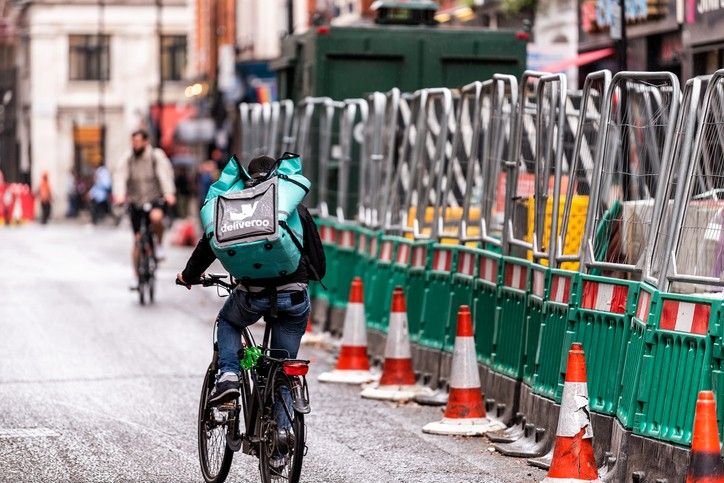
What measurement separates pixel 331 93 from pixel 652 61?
209 inches

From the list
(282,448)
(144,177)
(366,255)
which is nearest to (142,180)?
(144,177)

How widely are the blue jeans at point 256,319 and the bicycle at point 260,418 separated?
0.16 ft

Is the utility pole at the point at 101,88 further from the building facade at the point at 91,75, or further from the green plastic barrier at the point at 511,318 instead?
the green plastic barrier at the point at 511,318

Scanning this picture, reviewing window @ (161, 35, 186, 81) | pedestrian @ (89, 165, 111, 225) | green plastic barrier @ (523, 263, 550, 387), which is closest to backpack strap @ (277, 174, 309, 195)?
green plastic barrier @ (523, 263, 550, 387)

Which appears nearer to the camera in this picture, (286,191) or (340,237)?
(286,191)

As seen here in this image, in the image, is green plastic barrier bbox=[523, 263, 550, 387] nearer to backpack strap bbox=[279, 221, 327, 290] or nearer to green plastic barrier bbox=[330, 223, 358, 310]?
backpack strap bbox=[279, 221, 327, 290]

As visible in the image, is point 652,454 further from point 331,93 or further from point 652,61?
point 652,61

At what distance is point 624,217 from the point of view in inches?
390

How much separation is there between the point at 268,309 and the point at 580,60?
657 inches

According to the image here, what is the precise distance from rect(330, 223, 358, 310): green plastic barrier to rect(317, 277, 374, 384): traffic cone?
304 centimetres

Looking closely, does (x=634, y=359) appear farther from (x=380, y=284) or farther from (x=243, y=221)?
(x=380, y=284)

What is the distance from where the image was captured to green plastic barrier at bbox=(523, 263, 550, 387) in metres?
10.9

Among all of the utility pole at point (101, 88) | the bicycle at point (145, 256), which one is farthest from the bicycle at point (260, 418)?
the utility pole at point (101, 88)

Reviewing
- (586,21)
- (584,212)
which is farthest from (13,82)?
(584,212)
